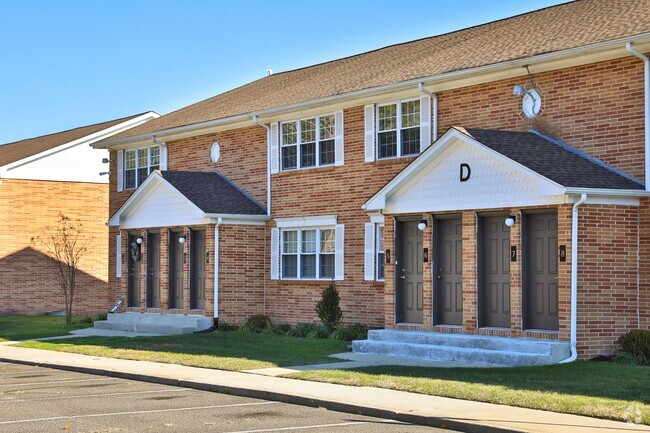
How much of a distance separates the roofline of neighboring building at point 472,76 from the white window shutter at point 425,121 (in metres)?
0.33

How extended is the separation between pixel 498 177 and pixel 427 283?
2775 mm

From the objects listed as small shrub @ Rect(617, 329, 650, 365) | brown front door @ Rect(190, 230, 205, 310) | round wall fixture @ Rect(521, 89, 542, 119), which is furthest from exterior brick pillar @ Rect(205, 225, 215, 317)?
small shrub @ Rect(617, 329, 650, 365)

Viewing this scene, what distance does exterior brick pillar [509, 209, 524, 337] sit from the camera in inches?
726

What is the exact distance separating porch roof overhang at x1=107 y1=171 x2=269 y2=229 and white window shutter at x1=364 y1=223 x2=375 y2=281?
4.14m

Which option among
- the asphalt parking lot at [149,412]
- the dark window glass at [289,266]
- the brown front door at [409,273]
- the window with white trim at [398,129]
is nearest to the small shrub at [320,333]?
the brown front door at [409,273]

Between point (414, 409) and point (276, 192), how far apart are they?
14.9 m

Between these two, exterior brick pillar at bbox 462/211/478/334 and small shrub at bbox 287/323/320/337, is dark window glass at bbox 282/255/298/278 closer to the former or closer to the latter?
small shrub at bbox 287/323/320/337

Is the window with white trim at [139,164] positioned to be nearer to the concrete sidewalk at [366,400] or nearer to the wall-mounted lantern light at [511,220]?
the concrete sidewalk at [366,400]

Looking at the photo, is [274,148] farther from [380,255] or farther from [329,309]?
[329,309]

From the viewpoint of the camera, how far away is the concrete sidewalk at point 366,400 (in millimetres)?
11383

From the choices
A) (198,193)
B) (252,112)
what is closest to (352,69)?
(252,112)

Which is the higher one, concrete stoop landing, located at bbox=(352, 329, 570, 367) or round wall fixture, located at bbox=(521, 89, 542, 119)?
round wall fixture, located at bbox=(521, 89, 542, 119)

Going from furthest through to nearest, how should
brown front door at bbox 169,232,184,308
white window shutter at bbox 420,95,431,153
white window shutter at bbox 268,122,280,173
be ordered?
brown front door at bbox 169,232,184,308 → white window shutter at bbox 268,122,280,173 → white window shutter at bbox 420,95,431,153

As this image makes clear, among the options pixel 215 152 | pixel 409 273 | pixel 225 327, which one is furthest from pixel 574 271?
pixel 215 152
